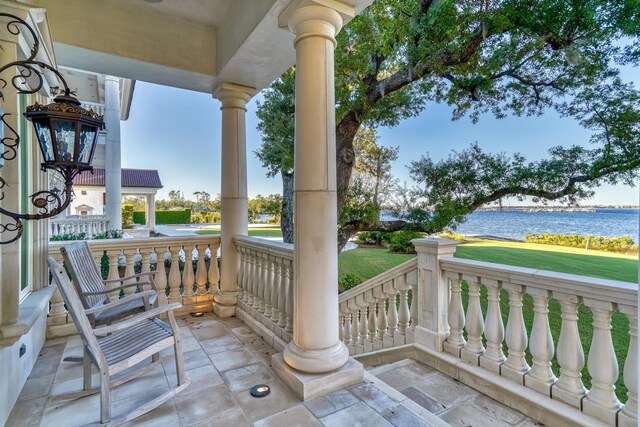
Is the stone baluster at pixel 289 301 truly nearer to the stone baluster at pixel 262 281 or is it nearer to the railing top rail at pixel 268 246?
the railing top rail at pixel 268 246

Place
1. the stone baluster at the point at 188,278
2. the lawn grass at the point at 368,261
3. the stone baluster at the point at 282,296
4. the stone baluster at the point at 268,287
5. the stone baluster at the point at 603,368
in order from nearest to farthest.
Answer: the stone baluster at the point at 603,368 → the stone baluster at the point at 282,296 → the stone baluster at the point at 268,287 → the stone baluster at the point at 188,278 → the lawn grass at the point at 368,261

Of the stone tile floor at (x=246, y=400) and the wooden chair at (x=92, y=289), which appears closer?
the stone tile floor at (x=246, y=400)

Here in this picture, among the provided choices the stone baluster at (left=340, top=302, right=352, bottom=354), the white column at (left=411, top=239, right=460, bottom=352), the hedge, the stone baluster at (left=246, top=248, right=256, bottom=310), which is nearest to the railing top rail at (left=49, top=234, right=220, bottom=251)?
the stone baluster at (left=246, top=248, right=256, bottom=310)

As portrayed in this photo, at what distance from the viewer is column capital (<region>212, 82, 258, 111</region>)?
3.64 meters

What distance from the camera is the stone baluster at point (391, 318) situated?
3.31m

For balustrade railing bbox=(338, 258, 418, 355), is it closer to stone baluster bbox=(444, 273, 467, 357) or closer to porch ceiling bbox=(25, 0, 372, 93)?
stone baluster bbox=(444, 273, 467, 357)

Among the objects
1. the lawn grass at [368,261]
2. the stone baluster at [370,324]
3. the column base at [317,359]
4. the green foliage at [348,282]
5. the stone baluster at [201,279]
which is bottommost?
the lawn grass at [368,261]

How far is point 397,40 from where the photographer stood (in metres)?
4.91

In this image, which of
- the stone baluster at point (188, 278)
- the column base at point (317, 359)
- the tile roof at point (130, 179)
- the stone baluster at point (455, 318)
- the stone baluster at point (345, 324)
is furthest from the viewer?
the tile roof at point (130, 179)

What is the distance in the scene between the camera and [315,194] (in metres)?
2.13

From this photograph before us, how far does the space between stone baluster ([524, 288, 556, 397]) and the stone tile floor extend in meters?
0.27

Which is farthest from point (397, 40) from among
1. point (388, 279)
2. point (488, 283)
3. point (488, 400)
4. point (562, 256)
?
point (562, 256)

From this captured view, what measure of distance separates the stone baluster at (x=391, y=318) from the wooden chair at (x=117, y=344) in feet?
6.88

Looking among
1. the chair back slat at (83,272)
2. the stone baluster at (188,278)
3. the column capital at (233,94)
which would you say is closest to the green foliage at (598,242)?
the column capital at (233,94)
